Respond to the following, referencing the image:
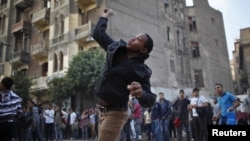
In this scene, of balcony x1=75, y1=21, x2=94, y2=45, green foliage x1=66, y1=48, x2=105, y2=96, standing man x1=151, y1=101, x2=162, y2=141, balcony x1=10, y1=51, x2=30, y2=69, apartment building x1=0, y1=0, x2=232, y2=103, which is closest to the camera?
standing man x1=151, y1=101, x2=162, y2=141

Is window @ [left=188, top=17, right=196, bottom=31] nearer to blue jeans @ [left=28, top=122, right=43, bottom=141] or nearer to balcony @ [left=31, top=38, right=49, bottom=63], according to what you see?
balcony @ [left=31, top=38, right=49, bottom=63]

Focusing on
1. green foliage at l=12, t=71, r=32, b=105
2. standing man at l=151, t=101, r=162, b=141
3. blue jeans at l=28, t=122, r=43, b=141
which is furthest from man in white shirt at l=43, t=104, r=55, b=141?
green foliage at l=12, t=71, r=32, b=105

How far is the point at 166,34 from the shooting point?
99.5ft

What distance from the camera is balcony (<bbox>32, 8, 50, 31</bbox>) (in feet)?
96.3

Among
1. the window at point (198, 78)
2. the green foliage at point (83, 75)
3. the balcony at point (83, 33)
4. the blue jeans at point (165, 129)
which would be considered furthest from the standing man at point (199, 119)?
the window at point (198, 78)

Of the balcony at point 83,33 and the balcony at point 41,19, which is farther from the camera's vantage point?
the balcony at point 41,19

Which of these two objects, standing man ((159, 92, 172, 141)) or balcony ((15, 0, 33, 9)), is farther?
balcony ((15, 0, 33, 9))

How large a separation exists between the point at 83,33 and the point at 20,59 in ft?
31.0

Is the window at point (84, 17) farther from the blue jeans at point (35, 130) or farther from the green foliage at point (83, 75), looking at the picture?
the blue jeans at point (35, 130)

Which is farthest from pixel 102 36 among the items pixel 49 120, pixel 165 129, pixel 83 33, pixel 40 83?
pixel 40 83

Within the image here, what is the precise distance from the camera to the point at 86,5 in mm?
26156

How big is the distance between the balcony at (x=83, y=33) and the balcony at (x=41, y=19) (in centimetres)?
593

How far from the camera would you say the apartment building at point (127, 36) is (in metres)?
25.9

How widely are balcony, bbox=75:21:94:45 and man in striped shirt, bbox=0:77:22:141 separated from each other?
57.3ft
